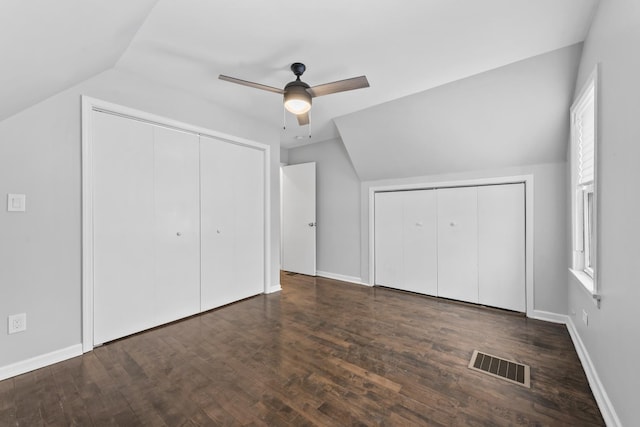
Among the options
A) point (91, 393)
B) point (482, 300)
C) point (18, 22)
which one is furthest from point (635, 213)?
point (91, 393)

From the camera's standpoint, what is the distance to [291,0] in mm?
1689

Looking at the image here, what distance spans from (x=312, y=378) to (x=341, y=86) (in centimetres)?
220

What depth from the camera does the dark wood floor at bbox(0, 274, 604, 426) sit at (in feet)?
5.12

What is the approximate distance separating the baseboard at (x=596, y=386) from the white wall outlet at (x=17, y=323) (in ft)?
12.3

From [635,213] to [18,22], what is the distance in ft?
9.08

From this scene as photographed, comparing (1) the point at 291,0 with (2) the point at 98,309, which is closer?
(1) the point at 291,0

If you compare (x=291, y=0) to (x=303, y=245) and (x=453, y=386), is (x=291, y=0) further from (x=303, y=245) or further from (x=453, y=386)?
(x=303, y=245)

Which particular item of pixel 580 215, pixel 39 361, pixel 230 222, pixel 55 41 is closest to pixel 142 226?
pixel 230 222

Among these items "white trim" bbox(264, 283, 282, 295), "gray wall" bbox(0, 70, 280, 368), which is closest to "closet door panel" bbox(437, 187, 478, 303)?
"white trim" bbox(264, 283, 282, 295)

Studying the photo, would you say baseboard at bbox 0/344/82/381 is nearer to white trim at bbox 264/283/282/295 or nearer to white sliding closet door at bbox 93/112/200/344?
white sliding closet door at bbox 93/112/200/344

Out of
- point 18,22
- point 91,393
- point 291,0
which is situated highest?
point 291,0

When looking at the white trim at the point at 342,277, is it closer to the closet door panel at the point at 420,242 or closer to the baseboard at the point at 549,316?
the closet door panel at the point at 420,242

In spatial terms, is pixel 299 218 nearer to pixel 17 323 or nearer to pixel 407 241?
pixel 407 241

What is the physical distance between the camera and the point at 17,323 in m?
1.98
